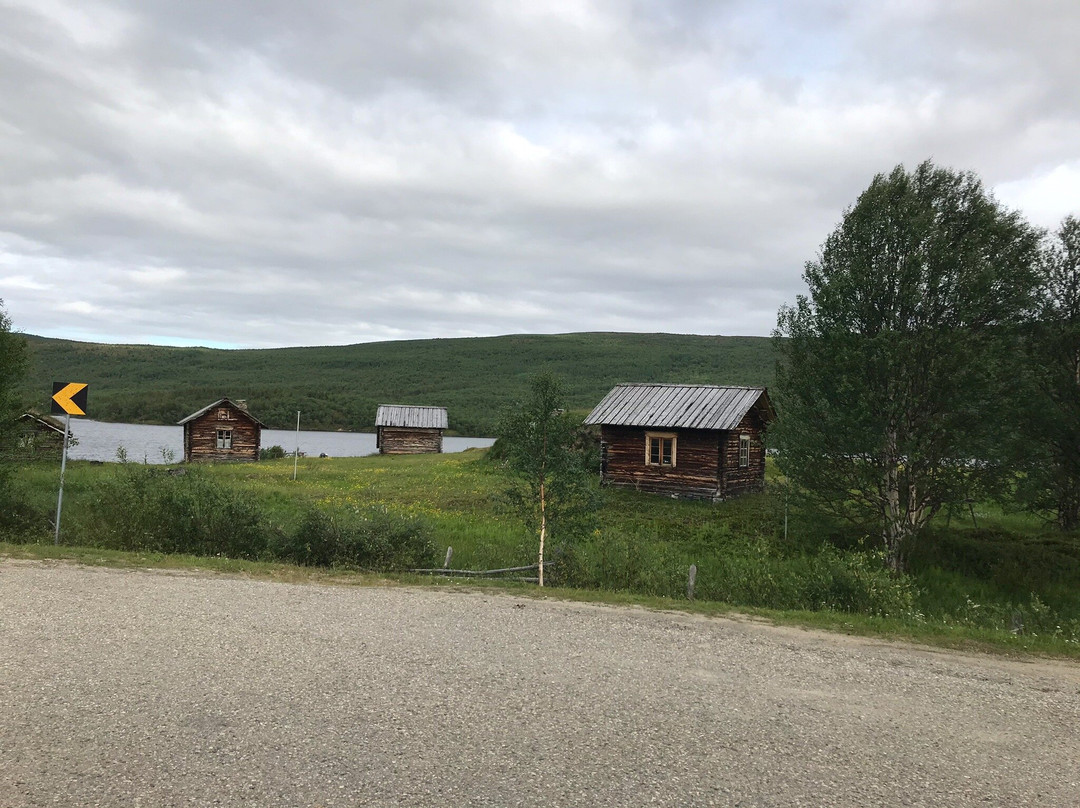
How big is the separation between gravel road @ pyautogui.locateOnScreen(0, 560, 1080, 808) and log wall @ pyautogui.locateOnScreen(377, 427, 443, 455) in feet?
178

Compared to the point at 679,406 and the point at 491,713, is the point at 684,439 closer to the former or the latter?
the point at 679,406

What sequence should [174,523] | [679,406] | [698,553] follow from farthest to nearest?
[679,406] → [698,553] → [174,523]

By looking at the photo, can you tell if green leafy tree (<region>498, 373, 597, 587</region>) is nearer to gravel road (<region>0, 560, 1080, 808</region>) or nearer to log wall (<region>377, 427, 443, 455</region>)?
gravel road (<region>0, 560, 1080, 808</region>)

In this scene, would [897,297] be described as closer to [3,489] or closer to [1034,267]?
[1034,267]

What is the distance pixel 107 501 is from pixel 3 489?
3091 millimetres

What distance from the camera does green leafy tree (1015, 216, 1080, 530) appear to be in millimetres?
20156

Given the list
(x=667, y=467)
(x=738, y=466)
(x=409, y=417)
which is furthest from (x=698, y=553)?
(x=409, y=417)

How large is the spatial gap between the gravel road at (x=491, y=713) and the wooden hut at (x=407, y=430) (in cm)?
5432

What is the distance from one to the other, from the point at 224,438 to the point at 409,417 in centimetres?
1668

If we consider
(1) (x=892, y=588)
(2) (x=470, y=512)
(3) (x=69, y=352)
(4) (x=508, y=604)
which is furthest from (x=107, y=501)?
(3) (x=69, y=352)

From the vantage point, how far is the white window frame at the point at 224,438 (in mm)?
53406

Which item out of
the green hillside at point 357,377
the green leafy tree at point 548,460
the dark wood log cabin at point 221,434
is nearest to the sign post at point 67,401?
the green leafy tree at point 548,460

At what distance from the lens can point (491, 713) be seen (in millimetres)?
7188

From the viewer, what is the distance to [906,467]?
830 inches
